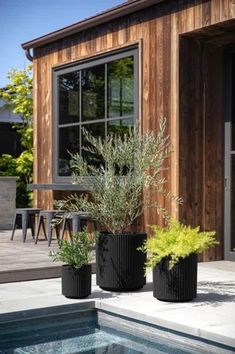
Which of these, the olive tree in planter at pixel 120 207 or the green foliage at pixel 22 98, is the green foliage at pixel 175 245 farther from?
the green foliage at pixel 22 98

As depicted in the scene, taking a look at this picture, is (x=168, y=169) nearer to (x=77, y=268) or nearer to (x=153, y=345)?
(x=77, y=268)

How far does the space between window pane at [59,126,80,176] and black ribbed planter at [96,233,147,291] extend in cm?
361

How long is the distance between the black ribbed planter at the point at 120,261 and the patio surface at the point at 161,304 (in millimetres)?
104

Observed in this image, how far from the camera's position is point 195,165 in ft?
24.0

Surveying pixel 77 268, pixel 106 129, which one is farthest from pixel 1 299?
pixel 106 129

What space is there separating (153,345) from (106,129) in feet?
14.9

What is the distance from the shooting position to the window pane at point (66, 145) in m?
8.98

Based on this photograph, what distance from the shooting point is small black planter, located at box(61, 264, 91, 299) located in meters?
5.08

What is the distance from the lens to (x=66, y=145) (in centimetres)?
919

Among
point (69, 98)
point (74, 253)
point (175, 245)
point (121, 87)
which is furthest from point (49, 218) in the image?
point (175, 245)

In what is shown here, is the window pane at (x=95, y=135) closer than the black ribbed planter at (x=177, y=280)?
No

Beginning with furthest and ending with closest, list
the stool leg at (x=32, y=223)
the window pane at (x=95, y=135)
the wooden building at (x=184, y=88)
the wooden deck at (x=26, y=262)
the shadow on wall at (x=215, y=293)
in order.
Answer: the stool leg at (x=32, y=223), the window pane at (x=95, y=135), the wooden building at (x=184, y=88), the wooden deck at (x=26, y=262), the shadow on wall at (x=215, y=293)

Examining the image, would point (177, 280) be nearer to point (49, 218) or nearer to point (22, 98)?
point (49, 218)

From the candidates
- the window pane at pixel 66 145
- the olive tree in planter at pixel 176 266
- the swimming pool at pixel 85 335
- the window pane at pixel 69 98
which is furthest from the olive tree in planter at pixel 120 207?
the window pane at pixel 69 98
